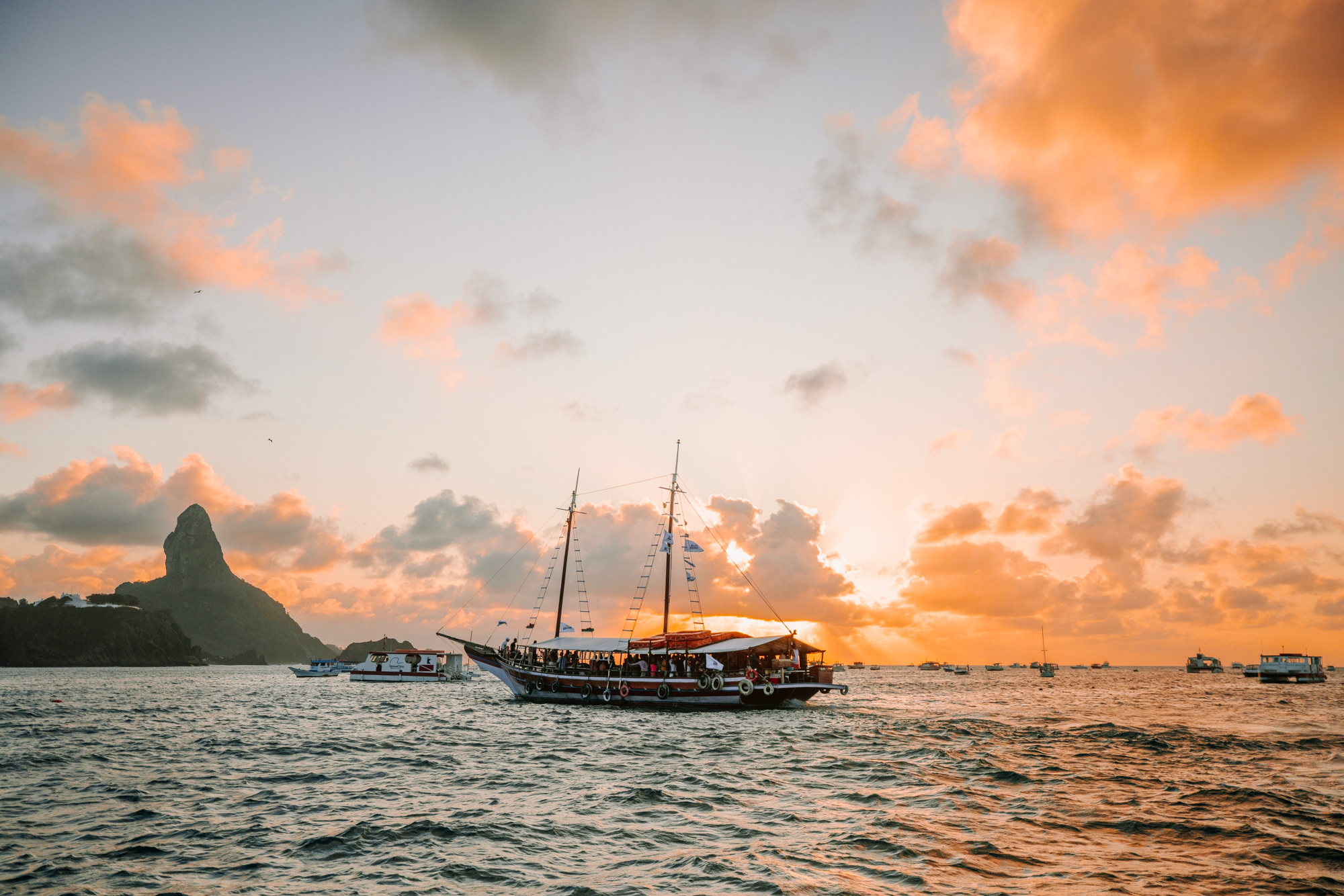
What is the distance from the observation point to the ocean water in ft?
47.0

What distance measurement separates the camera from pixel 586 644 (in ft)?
219

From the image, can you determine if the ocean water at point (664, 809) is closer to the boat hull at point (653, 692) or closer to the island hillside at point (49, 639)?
the boat hull at point (653, 692)

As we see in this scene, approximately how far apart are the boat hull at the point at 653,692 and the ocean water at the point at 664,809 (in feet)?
45.8

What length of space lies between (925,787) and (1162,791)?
779 cm

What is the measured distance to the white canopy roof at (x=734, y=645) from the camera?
61.7 metres

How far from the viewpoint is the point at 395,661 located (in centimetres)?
11212

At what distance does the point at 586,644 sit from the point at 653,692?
8632 mm

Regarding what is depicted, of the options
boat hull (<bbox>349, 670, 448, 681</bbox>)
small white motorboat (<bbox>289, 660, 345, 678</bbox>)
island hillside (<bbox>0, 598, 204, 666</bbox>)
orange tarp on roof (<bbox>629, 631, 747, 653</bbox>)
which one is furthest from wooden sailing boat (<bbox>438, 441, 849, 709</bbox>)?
island hillside (<bbox>0, 598, 204, 666</bbox>)

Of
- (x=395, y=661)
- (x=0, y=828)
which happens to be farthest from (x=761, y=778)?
(x=395, y=661)

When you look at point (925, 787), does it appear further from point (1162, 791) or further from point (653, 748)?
point (653, 748)

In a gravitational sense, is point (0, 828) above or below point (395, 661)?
above

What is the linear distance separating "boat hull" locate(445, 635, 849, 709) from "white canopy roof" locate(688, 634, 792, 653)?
233 centimetres

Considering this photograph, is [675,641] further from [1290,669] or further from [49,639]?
[49,639]

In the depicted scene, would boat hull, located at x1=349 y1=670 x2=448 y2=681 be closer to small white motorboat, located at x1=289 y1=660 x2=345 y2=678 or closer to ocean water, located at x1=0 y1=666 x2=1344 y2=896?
small white motorboat, located at x1=289 y1=660 x2=345 y2=678
